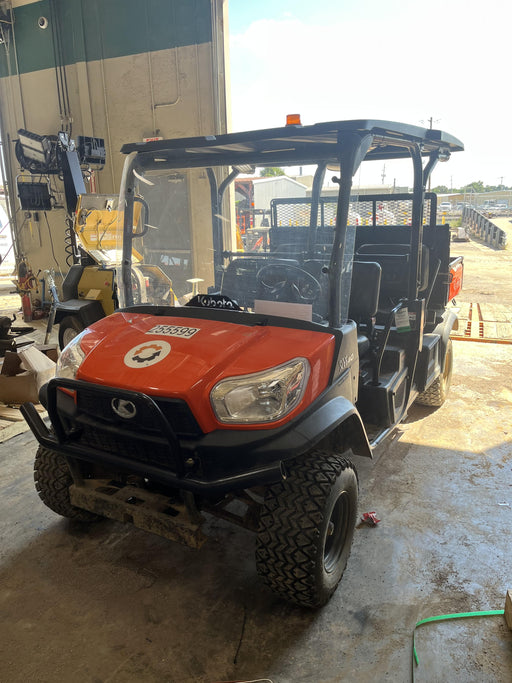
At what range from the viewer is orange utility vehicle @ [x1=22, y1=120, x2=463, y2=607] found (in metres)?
2.00

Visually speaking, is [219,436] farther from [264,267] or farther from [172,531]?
[264,267]

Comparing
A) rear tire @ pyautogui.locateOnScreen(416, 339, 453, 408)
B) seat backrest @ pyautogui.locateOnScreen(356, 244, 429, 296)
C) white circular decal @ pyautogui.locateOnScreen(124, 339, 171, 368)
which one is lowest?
rear tire @ pyautogui.locateOnScreen(416, 339, 453, 408)

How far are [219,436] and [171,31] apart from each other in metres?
7.94

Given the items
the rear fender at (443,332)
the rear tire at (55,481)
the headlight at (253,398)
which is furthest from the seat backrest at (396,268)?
the rear tire at (55,481)

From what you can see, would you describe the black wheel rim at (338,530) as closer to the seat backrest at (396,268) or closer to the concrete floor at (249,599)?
the concrete floor at (249,599)

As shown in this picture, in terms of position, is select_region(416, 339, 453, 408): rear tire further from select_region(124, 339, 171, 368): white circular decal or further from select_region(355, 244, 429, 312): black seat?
select_region(124, 339, 171, 368): white circular decal

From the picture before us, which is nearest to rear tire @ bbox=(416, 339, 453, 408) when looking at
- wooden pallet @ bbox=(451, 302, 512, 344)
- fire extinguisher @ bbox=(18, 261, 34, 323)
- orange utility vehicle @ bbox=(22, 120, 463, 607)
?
orange utility vehicle @ bbox=(22, 120, 463, 607)

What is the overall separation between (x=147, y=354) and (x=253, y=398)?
510 mm

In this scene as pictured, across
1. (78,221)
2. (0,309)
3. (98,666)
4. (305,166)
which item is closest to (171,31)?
(78,221)

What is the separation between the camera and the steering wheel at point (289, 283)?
2410mm

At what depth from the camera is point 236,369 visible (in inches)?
80.7

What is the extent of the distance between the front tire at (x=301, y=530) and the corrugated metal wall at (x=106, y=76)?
6784 millimetres

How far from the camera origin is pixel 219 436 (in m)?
1.98

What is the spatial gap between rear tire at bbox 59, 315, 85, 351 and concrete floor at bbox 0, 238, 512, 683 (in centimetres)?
293
